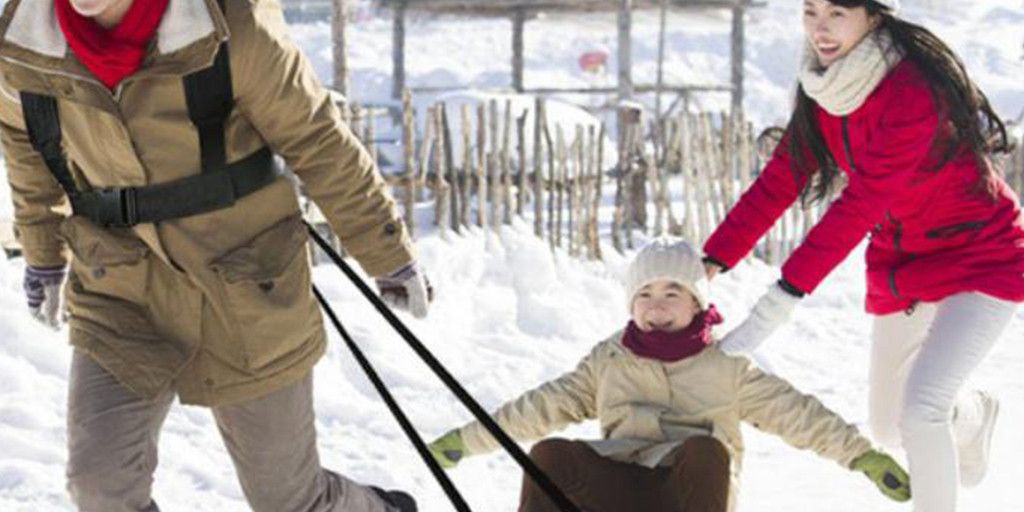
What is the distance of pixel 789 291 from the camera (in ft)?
12.6

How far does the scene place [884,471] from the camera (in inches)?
149

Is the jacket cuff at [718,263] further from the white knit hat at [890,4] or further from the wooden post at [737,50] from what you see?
the wooden post at [737,50]

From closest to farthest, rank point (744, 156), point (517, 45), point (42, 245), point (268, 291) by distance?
point (268, 291), point (42, 245), point (744, 156), point (517, 45)

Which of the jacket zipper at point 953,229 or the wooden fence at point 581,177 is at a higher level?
the jacket zipper at point 953,229

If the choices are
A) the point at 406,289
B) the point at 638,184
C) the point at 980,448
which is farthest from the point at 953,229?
the point at 638,184

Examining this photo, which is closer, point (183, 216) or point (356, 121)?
point (183, 216)

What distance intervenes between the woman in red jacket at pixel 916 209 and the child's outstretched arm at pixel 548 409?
38 centimetres

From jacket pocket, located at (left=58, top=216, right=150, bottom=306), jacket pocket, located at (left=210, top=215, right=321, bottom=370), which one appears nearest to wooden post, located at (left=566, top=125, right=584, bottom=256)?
jacket pocket, located at (left=210, top=215, right=321, bottom=370)

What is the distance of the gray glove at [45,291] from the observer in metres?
3.44

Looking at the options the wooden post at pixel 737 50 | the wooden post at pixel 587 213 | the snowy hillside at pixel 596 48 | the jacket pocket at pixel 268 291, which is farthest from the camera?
the snowy hillside at pixel 596 48

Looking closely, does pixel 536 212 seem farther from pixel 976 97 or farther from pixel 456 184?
pixel 976 97

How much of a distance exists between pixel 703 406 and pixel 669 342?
166mm

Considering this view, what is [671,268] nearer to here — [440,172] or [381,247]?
[381,247]

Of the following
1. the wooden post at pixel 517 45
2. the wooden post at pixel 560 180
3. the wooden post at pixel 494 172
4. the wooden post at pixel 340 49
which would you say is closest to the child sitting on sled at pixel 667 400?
the wooden post at pixel 494 172
